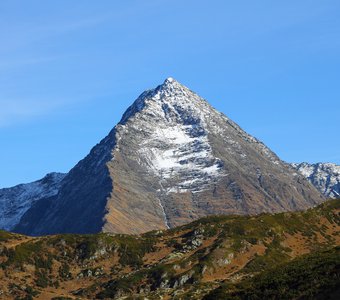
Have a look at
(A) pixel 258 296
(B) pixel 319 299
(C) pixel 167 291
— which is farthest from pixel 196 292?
(B) pixel 319 299

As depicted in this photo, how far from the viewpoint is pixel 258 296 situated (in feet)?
397

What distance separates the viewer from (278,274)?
133 metres

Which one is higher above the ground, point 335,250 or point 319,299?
point 335,250

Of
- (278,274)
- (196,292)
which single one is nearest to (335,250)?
(278,274)

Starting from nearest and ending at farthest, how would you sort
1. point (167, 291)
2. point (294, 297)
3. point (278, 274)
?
point (294, 297) < point (278, 274) < point (167, 291)

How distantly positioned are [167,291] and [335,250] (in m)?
51.1

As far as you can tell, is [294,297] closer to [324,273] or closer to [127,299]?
[324,273]

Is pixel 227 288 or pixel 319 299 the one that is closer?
pixel 319 299

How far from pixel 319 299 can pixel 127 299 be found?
250ft

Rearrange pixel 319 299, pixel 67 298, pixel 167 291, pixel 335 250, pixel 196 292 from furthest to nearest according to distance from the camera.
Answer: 1. pixel 67 298
2. pixel 167 291
3. pixel 196 292
4. pixel 335 250
5. pixel 319 299

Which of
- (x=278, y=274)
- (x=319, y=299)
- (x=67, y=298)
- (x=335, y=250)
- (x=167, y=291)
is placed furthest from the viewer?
(x=67, y=298)

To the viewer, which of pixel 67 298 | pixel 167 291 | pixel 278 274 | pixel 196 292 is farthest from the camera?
pixel 67 298

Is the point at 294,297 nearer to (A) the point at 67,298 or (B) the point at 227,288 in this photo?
(B) the point at 227,288

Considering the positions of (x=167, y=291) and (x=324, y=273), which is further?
(x=167, y=291)
